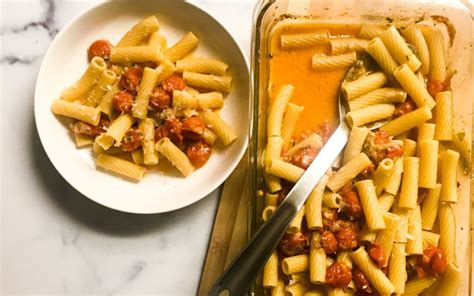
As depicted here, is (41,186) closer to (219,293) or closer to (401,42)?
(219,293)

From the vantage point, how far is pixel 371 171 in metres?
1.88

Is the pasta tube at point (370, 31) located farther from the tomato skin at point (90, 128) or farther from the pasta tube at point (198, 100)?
the tomato skin at point (90, 128)

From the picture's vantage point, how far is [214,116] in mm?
2094

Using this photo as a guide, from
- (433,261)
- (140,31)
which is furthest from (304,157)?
(140,31)

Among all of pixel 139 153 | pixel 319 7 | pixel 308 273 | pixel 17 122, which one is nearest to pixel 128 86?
pixel 139 153

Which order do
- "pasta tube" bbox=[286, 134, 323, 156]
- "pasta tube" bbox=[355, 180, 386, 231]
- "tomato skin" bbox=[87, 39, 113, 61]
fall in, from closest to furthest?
"pasta tube" bbox=[355, 180, 386, 231]
"pasta tube" bbox=[286, 134, 323, 156]
"tomato skin" bbox=[87, 39, 113, 61]

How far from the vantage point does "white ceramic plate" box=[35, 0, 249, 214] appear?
208cm

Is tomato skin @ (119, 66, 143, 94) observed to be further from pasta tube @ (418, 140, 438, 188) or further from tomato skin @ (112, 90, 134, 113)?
pasta tube @ (418, 140, 438, 188)

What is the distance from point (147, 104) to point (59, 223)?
53 centimetres

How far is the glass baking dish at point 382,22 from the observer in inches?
74.9

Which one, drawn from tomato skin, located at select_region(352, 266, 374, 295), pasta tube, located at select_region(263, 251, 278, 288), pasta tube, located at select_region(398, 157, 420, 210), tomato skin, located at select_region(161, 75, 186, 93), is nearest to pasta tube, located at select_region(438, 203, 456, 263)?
pasta tube, located at select_region(398, 157, 420, 210)

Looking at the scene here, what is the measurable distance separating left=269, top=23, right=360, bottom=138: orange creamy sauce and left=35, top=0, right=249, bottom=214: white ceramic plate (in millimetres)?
143

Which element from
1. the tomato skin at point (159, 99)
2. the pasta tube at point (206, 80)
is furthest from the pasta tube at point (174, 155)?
the pasta tube at point (206, 80)

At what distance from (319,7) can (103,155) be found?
0.84m
